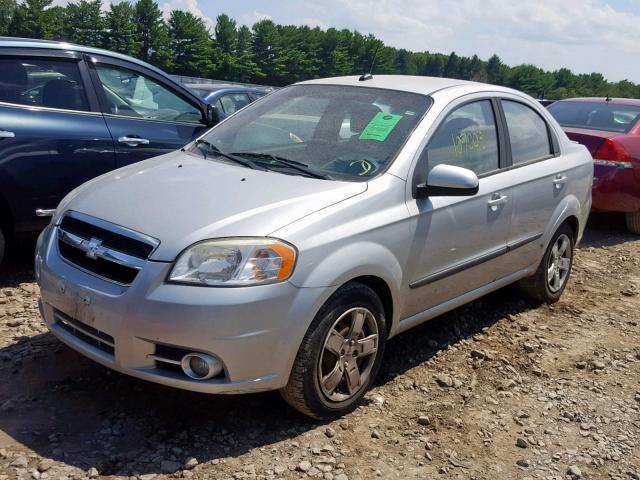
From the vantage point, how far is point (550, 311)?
17.7ft

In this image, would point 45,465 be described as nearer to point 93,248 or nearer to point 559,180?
point 93,248

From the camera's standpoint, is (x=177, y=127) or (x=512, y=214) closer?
(x=512, y=214)

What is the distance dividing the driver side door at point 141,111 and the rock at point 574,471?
149 inches

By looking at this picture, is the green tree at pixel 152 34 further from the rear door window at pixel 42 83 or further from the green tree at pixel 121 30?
the rear door window at pixel 42 83

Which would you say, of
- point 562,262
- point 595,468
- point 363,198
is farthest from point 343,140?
point 562,262

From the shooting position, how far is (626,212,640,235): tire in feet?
27.3

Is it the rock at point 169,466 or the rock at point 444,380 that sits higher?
the rock at point 444,380

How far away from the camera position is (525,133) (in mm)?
4863

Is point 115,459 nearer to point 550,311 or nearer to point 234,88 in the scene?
point 550,311

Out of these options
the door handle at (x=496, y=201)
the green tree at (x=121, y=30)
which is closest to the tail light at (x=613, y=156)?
the door handle at (x=496, y=201)

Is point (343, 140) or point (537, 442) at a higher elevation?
point (343, 140)

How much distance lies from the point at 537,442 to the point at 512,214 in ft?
5.13

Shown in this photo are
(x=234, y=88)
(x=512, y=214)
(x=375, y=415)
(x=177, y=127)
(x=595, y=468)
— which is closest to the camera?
(x=595, y=468)

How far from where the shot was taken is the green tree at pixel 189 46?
7612 cm
